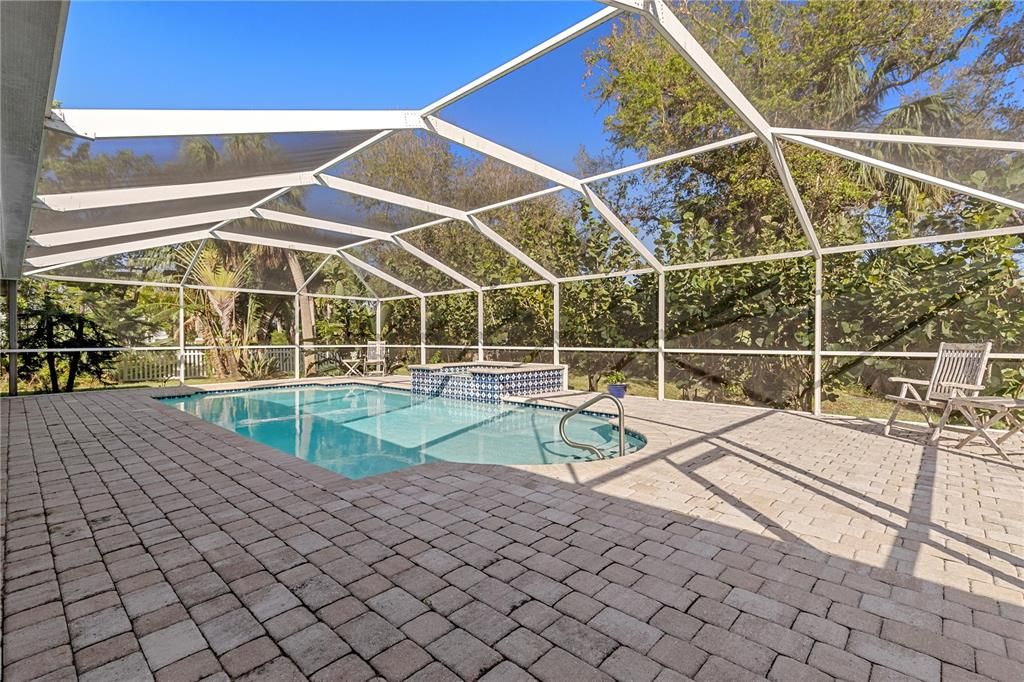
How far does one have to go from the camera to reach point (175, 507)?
11.5 ft

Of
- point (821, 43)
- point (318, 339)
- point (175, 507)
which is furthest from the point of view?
point (318, 339)

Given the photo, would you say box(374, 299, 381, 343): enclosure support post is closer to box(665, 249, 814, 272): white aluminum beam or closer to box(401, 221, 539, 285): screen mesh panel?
box(401, 221, 539, 285): screen mesh panel

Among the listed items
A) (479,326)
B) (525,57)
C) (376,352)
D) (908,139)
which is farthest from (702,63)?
(376,352)

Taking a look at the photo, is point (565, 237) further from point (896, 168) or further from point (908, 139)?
point (908, 139)

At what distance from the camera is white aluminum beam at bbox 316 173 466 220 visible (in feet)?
24.7

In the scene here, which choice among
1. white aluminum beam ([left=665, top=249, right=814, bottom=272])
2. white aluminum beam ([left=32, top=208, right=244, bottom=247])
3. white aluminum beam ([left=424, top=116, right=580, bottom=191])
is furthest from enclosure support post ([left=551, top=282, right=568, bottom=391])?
white aluminum beam ([left=32, top=208, right=244, bottom=247])

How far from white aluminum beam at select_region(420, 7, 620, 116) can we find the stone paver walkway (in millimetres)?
3960

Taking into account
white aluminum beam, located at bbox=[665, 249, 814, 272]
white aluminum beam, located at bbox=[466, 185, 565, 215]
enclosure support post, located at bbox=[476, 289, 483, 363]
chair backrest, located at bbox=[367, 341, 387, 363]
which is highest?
white aluminum beam, located at bbox=[466, 185, 565, 215]

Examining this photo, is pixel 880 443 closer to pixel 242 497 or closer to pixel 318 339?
pixel 242 497

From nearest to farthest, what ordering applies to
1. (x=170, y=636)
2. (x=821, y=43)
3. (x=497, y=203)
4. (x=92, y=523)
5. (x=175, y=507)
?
(x=170, y=636) → (x=92, y=523) → (x=175, y=507) → (x=821, y=43) → (x=497, y=203)

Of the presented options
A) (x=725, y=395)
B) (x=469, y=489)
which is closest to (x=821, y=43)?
(x=725, y=395)

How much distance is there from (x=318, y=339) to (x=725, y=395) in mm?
12018

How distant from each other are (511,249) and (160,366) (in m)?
10.2

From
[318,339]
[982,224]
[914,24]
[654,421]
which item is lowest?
[654,421]
